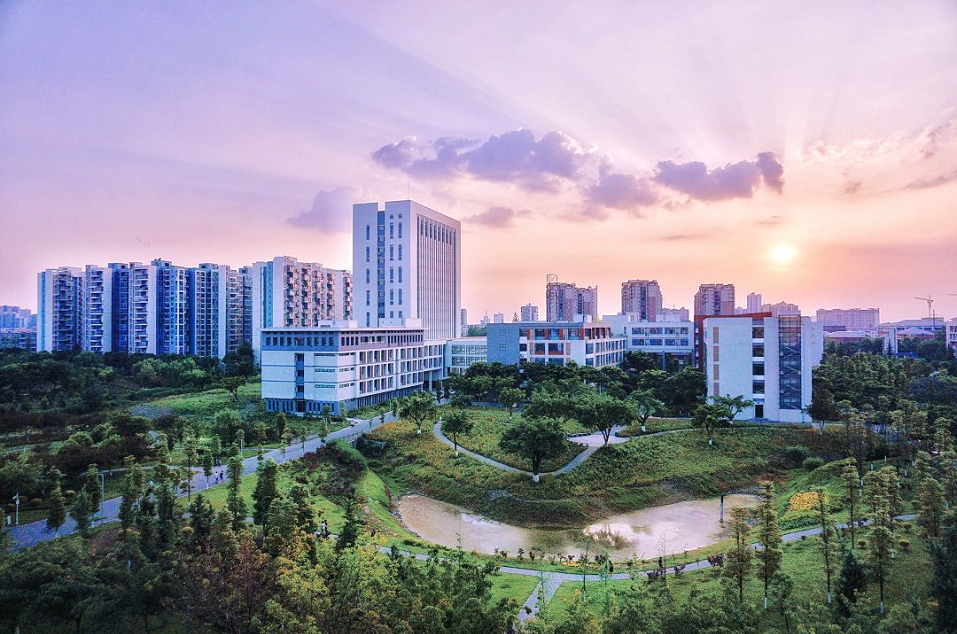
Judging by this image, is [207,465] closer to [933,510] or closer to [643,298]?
[933,510]

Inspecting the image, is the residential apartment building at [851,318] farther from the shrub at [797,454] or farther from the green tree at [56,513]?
the green tree at [56,513]

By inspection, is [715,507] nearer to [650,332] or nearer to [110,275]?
[650,332]

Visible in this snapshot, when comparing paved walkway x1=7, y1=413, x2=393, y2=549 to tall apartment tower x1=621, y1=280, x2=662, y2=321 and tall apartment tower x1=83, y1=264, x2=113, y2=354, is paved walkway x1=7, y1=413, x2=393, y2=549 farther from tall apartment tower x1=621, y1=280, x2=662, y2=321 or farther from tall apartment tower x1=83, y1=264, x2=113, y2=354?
tall apartment tower x1=621, y1=280, x2=662, y2=321

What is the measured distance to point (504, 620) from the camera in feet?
36.9

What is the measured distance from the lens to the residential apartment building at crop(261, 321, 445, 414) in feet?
127

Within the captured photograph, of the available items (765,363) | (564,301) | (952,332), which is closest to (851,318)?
(952,332)

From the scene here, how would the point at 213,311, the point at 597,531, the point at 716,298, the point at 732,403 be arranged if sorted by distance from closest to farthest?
the point at 597,531 → the point at 732,403 → the point at 213,311 → the point at 716,298

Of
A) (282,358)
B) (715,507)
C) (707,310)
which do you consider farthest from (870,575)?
(707,310)

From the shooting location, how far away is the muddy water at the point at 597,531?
2019 cm

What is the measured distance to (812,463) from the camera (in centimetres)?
2827

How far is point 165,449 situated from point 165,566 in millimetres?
13898

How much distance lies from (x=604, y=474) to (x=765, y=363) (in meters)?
17.2

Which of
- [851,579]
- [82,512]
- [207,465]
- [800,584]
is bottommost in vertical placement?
[800,584]

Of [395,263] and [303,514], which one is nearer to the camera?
[303,514]
